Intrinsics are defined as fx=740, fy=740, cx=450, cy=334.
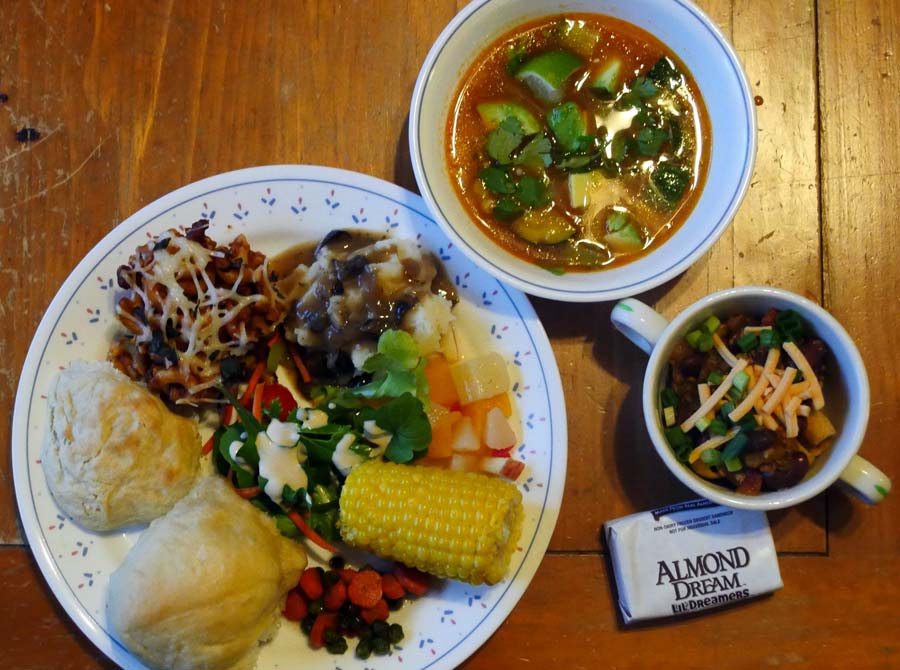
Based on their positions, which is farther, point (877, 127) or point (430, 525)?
point (877, 127)

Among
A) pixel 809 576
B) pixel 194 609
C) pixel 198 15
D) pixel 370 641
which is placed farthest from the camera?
pixel 198 15

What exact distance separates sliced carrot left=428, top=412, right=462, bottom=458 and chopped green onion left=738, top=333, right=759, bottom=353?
0.79m

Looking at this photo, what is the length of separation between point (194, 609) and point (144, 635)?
151mm

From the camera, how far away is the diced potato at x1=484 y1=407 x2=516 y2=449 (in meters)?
2.07

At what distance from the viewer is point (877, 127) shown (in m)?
2.29

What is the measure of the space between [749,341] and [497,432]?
2.33ft

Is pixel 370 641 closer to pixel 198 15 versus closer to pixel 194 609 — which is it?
pixel 194 609

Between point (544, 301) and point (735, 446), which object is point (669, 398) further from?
point (544, 301)

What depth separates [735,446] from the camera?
1.90 metres

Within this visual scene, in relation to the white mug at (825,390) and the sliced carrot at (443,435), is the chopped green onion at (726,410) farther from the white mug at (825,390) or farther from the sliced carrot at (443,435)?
the sliced carrot at (443,435)

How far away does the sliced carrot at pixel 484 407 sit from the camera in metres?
2.11

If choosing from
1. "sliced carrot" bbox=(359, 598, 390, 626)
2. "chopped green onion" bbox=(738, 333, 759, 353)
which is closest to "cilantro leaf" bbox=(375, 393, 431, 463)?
"sliced carrot" bbox=(359, 598, 390, 626)

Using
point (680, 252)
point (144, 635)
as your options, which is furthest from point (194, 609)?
point (680, 252)

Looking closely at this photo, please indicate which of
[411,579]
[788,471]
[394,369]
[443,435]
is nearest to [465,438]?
[443,435]
